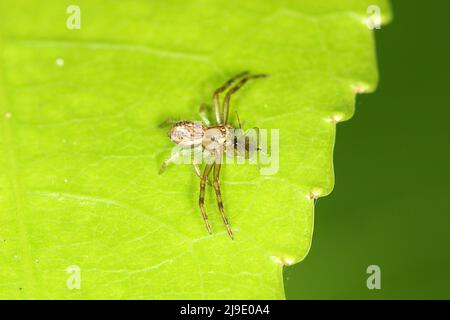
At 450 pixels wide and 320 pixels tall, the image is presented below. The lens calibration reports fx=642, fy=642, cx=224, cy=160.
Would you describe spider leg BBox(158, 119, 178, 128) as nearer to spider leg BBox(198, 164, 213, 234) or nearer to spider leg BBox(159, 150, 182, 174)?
spider leg BBox(159, 150, 182, 174)

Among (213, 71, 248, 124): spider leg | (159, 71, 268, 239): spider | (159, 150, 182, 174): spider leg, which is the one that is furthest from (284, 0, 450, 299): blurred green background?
(159, 150, 182, 174): spider leg

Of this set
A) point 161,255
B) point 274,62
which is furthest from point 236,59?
point 161,255

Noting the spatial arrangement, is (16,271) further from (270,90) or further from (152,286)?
(270,90)

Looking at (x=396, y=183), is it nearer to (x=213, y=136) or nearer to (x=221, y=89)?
→ (x=213, y=136)

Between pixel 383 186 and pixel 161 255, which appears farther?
pixel 383 186

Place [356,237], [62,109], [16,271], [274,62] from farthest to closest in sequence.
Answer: [356,237], [274,62], [62,109], [16,271]

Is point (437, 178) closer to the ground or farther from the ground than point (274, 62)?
closer to the ground

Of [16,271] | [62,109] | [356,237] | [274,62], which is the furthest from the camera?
[356,237]
